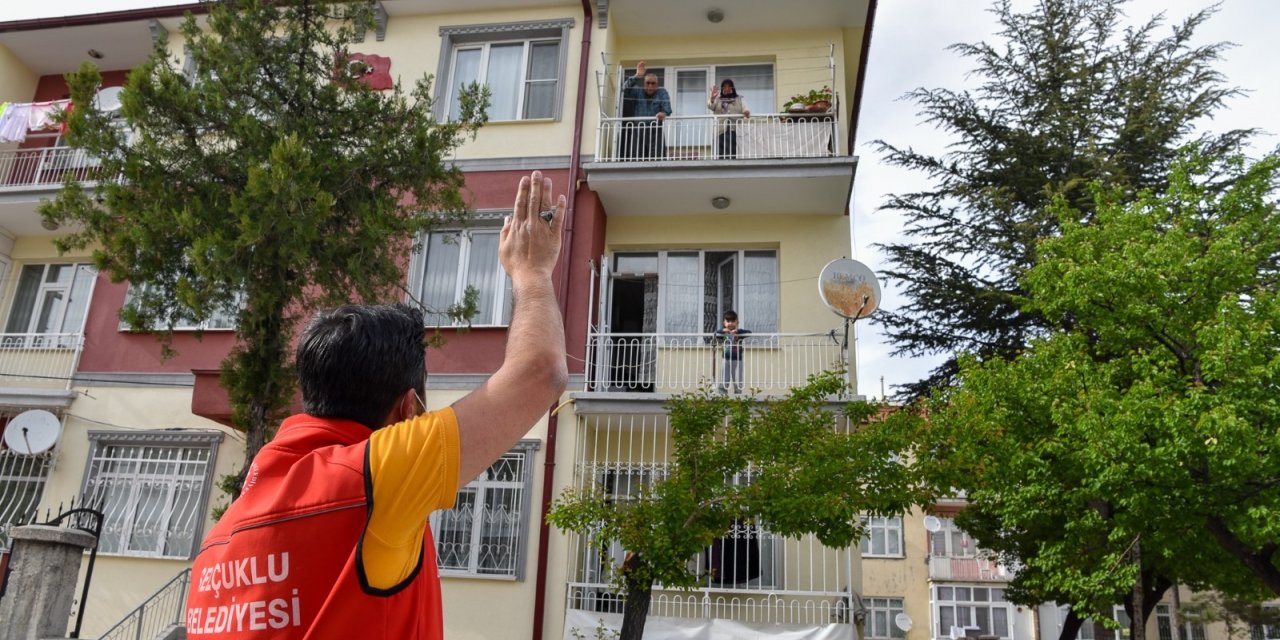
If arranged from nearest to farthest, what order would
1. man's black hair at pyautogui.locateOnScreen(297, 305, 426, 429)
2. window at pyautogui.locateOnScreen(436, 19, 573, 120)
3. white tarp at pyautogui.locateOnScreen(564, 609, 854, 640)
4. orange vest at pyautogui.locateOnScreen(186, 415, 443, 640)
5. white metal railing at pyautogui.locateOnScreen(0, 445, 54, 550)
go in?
orange vest at pyautogui.locateOnScreen(186, 415, 443, 640) → man's black hair at pyautogui.locateOnScreen(297, 305, 426, 429) → white tarp at pyautogui.locateOnScreen(564, 609, 854, 640) → white metal railing at pyautogui.locateOnScreen(0, 445, 54, 550) → window at pyautogui.locateOnScreen(436, 19, 573, 120)

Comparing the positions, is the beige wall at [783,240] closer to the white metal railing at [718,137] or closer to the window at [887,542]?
the white metal railing at [718,137]

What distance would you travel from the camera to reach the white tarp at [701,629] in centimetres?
1132

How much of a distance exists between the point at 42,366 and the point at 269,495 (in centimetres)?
1594

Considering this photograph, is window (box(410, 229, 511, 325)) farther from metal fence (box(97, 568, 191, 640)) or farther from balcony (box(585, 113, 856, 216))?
metal fence (box(97, 568, 191, 640))

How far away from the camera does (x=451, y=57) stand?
51.3 ft

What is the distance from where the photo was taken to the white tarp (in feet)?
37.1

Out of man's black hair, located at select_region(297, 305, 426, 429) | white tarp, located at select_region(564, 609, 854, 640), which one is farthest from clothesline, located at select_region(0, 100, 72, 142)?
man's black hair, located at select_region(297, 305, 426, 429)

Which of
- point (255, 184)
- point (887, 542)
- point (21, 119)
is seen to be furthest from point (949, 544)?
point (255, 184)

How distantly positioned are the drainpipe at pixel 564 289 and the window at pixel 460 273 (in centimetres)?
107

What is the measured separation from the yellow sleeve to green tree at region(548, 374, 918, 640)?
7611 mm

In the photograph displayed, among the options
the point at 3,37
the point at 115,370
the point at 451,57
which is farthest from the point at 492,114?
the point at 3,37

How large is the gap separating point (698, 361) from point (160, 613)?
7990 millimetres

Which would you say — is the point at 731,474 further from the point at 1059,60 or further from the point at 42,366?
the point at 1059,60

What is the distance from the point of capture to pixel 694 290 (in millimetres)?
14500
